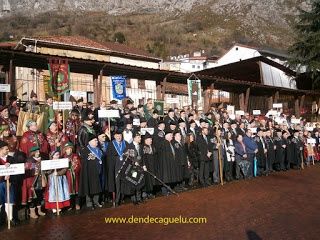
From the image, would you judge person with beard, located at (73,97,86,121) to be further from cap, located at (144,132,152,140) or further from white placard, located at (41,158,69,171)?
white placard, located at (41,158,69,171)

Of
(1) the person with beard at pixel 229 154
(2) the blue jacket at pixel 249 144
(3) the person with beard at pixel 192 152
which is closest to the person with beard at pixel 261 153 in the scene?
(2) the blue jacket at pixel 249 144

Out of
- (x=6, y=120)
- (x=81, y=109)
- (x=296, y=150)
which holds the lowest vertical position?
(x=296, y=150)

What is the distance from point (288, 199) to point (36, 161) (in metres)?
6.66

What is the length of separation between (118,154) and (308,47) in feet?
90.8

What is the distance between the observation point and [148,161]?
11.9 m

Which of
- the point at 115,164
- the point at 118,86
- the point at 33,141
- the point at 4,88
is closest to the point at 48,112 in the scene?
the point at 4,88

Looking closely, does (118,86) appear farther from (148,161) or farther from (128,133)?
(148,161)

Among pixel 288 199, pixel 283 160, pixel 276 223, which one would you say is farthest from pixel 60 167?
pixel 283 160

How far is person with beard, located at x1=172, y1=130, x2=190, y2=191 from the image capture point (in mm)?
12855

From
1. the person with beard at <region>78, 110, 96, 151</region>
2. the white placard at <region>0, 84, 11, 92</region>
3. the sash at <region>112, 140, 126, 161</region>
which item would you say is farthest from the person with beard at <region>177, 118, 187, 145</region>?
the white placard at <region>0, 84, 11, 92</region>

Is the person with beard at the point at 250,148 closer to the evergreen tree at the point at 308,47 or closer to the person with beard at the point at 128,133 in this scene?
the person with beard at the point at 128,133

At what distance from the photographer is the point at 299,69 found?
3469cm

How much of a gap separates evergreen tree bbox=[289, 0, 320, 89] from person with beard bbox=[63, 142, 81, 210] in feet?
86.2

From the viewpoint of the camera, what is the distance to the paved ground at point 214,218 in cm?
788
